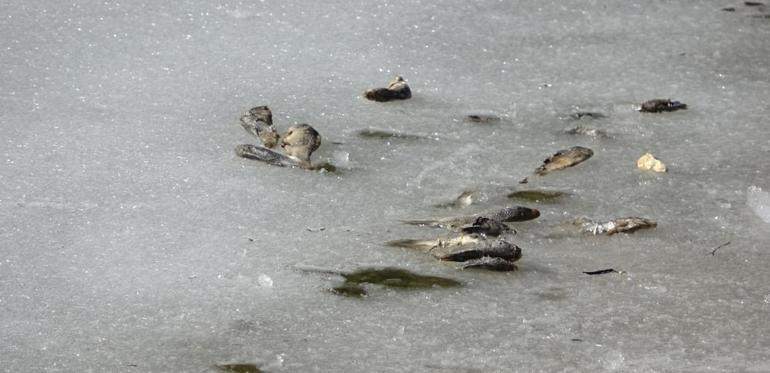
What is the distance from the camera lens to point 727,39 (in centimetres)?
288

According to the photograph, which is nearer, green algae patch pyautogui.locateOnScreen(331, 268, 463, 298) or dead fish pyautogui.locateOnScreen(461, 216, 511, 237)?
green algae patch pyautogui.locateOnScreen(331, 268, 463, 298)

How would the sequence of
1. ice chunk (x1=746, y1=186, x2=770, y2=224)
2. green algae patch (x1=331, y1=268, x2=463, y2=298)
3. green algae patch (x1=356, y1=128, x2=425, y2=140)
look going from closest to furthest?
green algae patch (x1=331, y1=268, x2=463, y2=298), ice chunk (x1=746, y1=186, x2=770, y2=224), green algae patch (x1=356, y1=128, x2=425, y2=140)

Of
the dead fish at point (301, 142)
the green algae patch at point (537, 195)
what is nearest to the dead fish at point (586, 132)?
the green algae patch at point (537, 195)

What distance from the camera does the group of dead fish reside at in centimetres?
182

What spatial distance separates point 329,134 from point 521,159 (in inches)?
15.3

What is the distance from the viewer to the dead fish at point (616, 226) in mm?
1979

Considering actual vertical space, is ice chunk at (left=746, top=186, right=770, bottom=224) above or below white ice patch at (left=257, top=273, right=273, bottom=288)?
below

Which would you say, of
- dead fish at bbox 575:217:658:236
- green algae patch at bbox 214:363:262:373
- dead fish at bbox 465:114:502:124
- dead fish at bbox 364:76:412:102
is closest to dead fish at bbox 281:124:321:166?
dead fish at bbox 364:76:412:102

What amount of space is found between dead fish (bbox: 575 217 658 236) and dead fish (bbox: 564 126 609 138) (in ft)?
1.36

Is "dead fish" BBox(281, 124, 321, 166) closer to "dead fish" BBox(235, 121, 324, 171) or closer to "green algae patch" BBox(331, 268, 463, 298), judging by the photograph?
"dead fish" BBox(235, 121, 324, 171)

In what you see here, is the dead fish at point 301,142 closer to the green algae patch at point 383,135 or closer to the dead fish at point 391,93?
the green algae patch at point 383,135

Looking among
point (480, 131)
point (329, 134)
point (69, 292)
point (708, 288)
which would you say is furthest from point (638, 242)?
point (69, 292)

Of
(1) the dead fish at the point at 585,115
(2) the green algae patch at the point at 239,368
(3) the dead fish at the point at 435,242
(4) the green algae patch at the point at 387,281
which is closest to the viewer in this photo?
(2) the green algae patch at the point at 239,368

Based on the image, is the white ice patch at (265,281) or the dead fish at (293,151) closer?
the white ice patch at (265,281)
